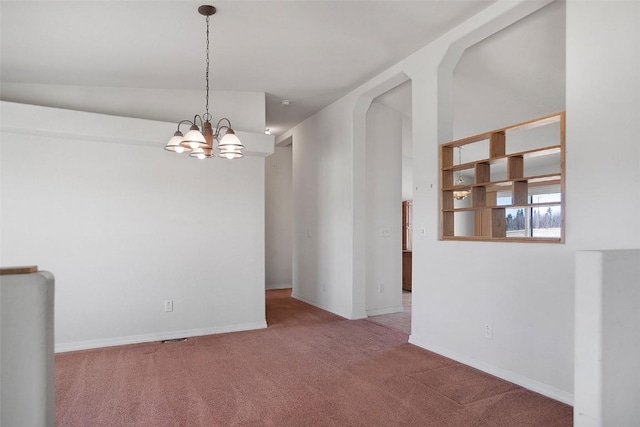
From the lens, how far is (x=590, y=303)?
1.96 metres

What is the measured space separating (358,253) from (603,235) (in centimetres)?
320

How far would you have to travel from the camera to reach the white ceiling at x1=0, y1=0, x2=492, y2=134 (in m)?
Answer: 3.13

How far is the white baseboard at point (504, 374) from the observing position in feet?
9.31

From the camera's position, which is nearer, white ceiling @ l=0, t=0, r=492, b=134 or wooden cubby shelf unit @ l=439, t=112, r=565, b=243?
wooden cubby shelf unit @ l=439, t=112, r=565, b=243

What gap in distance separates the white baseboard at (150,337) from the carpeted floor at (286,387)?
15 centimetres

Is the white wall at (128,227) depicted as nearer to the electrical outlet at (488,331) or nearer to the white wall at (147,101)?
the white wall at (147,101)


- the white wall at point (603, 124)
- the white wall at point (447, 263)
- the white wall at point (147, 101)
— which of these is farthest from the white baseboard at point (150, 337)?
the white wall at point (603, 124)

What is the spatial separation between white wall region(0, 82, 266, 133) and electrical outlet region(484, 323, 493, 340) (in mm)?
3590

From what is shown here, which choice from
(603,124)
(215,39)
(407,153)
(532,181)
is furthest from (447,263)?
(407,153)

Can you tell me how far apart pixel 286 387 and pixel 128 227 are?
2602mm

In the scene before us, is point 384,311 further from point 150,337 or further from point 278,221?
point 278,221

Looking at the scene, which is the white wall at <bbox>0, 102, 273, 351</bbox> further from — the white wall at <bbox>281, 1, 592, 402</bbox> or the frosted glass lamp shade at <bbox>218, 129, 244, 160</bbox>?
the frosted glass lamp shade at <bbox>218, 129, 244, 160</bbox>

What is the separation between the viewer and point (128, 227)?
4430mm

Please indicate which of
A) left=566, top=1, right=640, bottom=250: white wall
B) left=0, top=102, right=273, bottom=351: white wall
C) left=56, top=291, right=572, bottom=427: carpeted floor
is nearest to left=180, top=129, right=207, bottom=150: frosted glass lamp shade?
left=0, top=102, right=273, bottom=351: white wall
